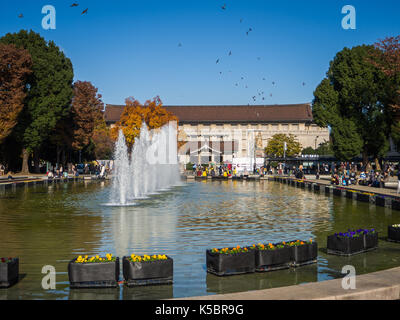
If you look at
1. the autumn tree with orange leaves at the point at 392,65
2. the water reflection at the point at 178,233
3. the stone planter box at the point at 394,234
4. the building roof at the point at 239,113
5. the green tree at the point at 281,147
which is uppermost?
the building roof at the point at 239,113

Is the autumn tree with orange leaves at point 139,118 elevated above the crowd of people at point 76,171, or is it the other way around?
the autumn tree with orange leaves at point 139,118

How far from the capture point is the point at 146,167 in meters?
42.1

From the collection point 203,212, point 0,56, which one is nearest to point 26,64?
point 0,56

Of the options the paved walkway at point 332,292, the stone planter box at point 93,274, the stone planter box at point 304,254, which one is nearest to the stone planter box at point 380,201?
the stone planter box at point 304,254

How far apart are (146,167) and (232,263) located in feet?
108

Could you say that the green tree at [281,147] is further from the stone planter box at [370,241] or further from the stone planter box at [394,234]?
the stone planter box at [370,241]

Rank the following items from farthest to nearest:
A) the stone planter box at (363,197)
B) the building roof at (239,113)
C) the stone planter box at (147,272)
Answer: the building roof at (239,113) → the stone planter box at (363,197) → the stone planter box at (147,272)

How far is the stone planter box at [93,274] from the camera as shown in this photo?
8.74 metres

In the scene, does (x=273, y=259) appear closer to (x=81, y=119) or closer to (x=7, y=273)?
(x=7, y=273)

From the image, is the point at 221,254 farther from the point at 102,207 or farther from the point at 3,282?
the point at 102,207

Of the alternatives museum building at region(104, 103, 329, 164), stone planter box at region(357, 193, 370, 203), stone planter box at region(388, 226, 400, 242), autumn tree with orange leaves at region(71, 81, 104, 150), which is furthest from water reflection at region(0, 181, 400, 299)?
museum building at region(104, 103, 329, 164)

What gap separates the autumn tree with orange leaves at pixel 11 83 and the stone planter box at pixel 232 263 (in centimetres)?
4318

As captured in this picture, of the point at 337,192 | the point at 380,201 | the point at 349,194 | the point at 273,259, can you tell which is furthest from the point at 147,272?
the point at 337,192

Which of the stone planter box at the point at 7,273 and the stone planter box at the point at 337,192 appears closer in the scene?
the stone planter box at the point at 7,273
